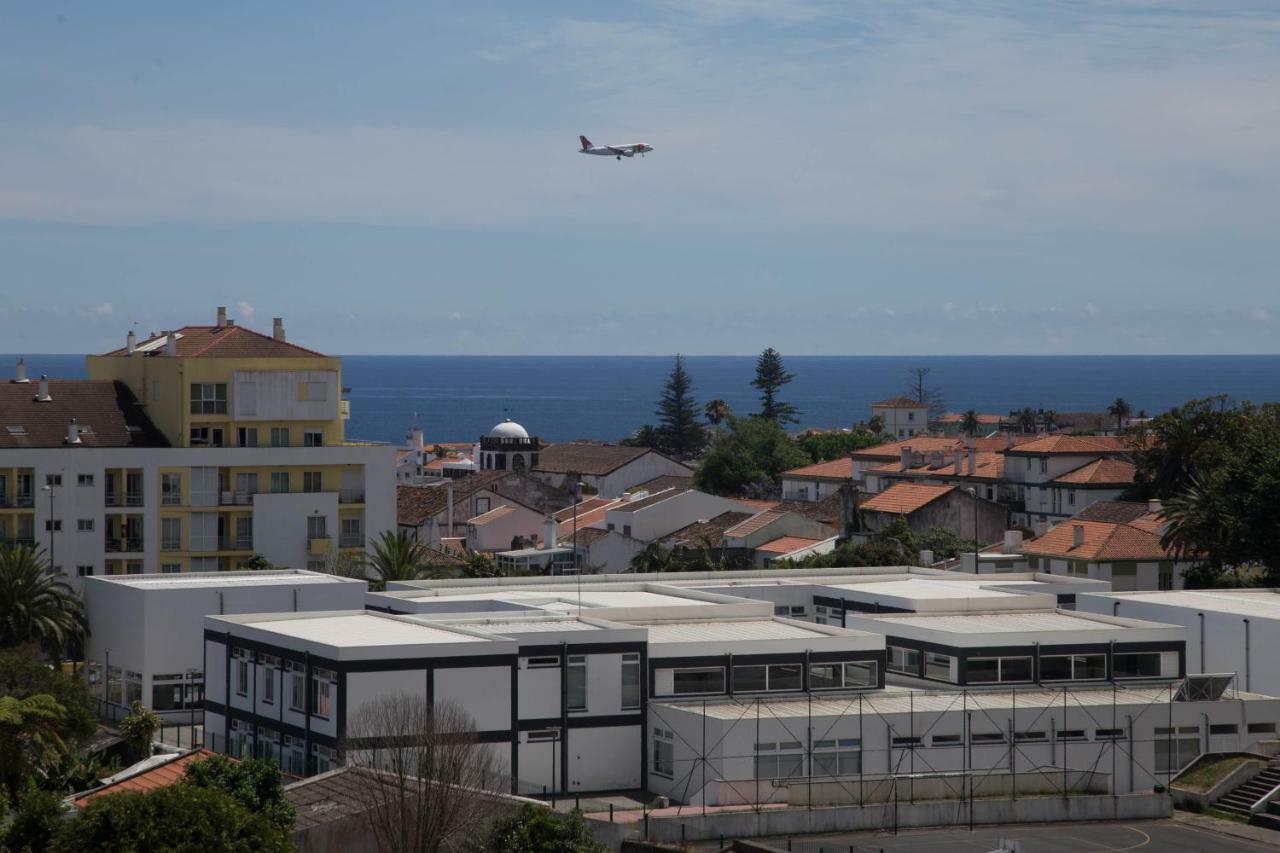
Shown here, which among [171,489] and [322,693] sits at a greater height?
[171,489]

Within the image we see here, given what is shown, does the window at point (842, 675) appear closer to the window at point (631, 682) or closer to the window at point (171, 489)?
the window at point (631, 682)

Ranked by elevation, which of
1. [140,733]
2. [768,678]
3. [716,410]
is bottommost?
[140,733]

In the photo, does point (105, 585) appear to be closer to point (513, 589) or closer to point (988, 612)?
point (513, 589)

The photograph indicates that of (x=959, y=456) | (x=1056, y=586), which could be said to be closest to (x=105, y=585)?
(x=1056, y=586)

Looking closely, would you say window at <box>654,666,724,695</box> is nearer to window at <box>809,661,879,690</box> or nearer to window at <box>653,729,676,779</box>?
window at <box>653,729,676,779</box>

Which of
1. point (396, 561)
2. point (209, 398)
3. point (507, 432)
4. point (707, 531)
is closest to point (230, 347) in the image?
point (209, 398)

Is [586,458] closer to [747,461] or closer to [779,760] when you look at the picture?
[747,461]

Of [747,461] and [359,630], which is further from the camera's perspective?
[747,461]
